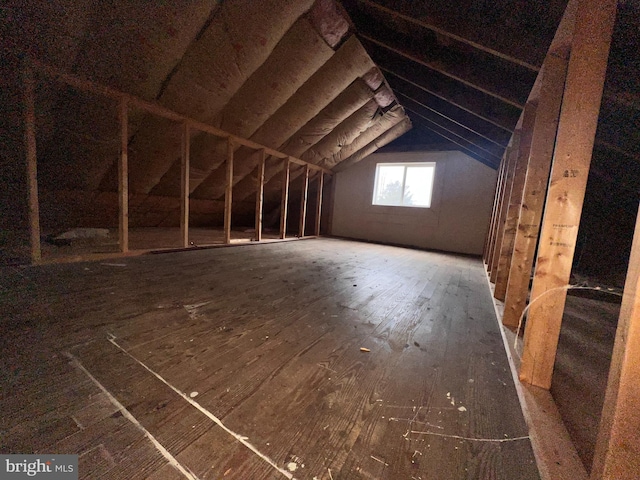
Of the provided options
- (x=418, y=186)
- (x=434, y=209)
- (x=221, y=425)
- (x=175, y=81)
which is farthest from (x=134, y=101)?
(x=434, y=209)

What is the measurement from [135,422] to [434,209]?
5.89m

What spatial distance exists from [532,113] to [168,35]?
10.8ft

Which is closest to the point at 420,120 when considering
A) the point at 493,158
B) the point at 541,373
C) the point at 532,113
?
the point at 493,158

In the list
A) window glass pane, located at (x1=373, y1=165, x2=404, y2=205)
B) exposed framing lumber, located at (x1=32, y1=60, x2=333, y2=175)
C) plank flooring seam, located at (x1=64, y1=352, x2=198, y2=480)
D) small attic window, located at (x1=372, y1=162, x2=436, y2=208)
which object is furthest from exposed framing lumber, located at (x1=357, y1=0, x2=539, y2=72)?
window glass pane, located at (x1=373, y1=165, x2=404, y2=205)

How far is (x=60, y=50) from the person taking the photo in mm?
2094

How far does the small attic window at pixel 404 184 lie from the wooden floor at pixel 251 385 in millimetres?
4392

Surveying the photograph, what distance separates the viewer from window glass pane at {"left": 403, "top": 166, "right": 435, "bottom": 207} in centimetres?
561

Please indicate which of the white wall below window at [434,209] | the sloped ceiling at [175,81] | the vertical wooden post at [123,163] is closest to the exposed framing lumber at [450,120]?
the sloped ceiling at [175,81]

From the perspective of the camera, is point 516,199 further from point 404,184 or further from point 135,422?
point 404,184

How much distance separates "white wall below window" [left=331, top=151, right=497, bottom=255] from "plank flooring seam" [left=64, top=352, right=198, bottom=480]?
5.81 m

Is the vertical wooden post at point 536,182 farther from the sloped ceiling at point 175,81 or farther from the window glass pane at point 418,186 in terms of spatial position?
the window glass pane at point 418,186

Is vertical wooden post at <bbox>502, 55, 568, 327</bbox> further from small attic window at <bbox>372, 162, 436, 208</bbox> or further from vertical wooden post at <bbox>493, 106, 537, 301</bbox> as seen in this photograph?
small attic window at <bbox>372, 162, 436, 208</bbox>

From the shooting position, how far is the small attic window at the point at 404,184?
5644mm

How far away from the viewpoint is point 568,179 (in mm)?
985
